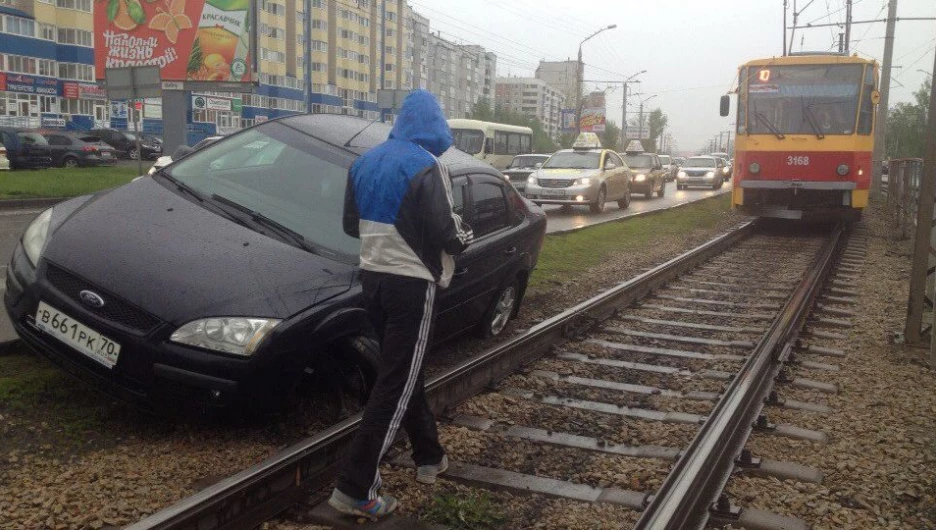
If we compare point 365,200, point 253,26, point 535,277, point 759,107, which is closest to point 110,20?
point 253,26

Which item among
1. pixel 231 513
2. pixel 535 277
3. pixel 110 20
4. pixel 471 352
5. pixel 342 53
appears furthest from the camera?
pixel 342 53

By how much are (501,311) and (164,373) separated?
341 centimetres

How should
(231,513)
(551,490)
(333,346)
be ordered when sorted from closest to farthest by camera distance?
1. (231,513)
2. (551,490)
3. (333,346)

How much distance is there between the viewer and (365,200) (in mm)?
3570

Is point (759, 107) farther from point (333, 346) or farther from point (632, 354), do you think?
point (333, 346)

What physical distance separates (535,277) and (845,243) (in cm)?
805

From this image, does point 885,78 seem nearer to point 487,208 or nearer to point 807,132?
point 807,132

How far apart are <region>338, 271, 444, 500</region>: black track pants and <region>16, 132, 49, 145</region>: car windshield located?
2817 centimetres

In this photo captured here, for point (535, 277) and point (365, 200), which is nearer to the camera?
point (365, 200)

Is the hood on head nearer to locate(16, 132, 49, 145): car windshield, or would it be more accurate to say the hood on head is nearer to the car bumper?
the car bumper

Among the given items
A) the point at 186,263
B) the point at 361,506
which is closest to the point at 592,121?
the point at 186,263

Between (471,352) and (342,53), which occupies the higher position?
(342,53)

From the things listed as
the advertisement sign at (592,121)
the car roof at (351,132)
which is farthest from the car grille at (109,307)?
the advertisement sign at (592,121)

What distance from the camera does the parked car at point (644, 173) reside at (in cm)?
3114
